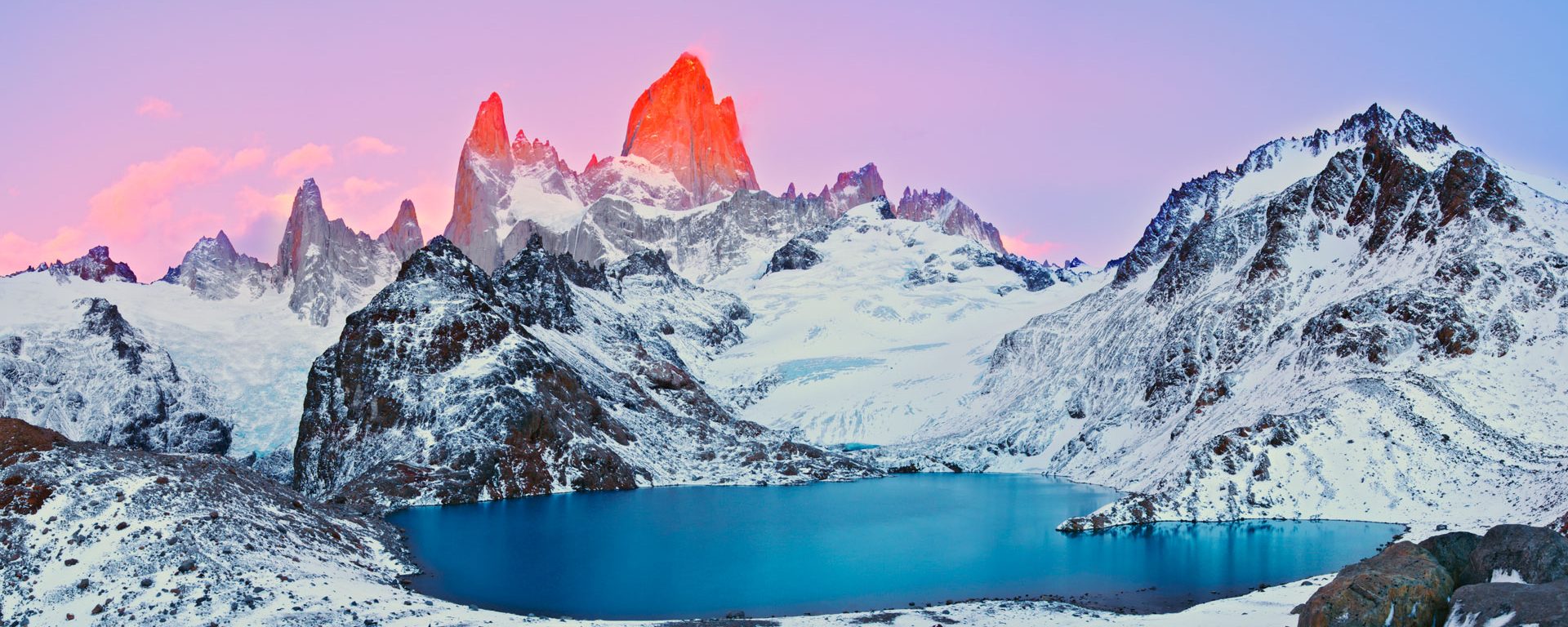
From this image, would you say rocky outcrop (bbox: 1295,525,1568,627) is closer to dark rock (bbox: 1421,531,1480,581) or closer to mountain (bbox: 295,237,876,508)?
dark rock (bbox: 1421,531,1480,581)

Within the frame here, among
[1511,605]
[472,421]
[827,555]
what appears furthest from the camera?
[472,421]

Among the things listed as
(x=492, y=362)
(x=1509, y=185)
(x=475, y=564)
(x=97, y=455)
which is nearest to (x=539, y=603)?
(x=475, y=564)

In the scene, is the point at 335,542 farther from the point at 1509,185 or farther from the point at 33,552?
the point at 1509,185

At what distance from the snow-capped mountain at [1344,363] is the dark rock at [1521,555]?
44.1 metres

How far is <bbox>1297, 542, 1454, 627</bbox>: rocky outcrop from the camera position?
107ft

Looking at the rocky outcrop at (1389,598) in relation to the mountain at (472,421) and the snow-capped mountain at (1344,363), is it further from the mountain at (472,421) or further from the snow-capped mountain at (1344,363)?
the mountain at (472,421)

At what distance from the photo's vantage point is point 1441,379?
99562 millimetres

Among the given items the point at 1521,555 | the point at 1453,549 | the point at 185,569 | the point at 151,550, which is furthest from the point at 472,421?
the point at 1521,555

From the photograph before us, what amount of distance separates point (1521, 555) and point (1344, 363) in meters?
81.3

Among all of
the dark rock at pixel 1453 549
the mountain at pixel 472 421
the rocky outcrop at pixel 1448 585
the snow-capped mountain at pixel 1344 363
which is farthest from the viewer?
the mountain at pixel 472 421

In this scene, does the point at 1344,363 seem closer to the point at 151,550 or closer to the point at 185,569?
the point at 185,569

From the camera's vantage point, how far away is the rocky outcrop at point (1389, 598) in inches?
1282

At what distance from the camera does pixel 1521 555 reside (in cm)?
3403

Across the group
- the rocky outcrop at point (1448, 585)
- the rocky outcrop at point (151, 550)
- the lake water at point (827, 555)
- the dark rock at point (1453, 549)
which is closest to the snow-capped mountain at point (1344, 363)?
the lake water at point (827, 555)
